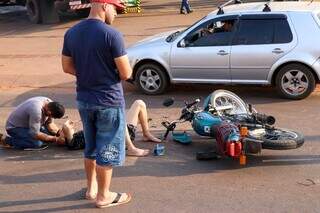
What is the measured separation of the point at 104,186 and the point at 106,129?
1.89 ft

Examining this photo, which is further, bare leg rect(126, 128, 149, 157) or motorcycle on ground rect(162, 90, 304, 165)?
bare leg rect(126, 128, 149, 157)

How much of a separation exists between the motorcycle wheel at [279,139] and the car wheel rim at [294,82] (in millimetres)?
3171

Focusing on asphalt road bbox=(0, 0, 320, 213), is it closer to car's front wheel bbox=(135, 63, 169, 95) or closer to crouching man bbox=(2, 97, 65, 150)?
crouching man bbox=(2, 97, 65, 150)

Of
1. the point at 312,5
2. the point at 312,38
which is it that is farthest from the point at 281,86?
the point at 312,5

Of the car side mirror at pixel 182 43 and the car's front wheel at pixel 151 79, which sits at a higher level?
the car side mirror at pixel 182 43

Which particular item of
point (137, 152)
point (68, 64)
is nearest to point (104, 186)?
point (68, 64)

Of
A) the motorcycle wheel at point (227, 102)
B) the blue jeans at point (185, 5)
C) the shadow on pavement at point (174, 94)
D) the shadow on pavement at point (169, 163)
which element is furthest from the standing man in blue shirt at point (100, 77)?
the blue jeans at point (185, 5)

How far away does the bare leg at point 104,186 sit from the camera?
5.44 metres

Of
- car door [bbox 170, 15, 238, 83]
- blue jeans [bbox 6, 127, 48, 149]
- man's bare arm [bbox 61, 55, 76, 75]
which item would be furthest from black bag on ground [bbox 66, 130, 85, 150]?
car door [bbox 170, 15, 238, 83]

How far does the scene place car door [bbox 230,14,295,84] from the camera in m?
9.96

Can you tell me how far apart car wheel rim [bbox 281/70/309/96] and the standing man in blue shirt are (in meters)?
5.25

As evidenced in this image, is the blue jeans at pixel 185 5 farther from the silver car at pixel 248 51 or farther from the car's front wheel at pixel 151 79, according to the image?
the car's front wheel at pixel 151 79

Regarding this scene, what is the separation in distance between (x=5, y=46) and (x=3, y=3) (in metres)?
9.27

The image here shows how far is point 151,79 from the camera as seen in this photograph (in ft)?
35.6
